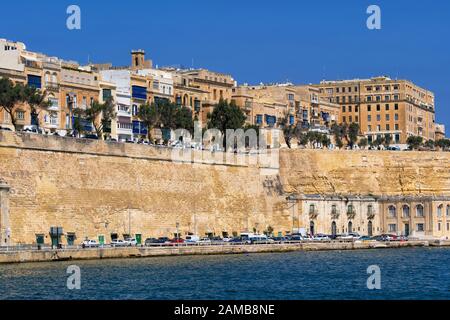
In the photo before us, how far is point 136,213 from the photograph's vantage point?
66875 millimetres

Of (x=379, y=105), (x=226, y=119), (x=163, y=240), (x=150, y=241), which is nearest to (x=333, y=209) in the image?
(x=226, y=119)

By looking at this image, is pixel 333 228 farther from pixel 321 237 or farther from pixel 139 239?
pixel 139 239

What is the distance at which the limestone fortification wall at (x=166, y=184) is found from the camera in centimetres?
6084

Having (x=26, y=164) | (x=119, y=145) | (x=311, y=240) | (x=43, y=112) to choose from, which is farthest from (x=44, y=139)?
(x=311, y=240)

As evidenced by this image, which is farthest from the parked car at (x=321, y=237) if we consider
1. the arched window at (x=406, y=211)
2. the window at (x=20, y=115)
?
the window at (x=20, y=115)

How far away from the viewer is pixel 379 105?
393ft

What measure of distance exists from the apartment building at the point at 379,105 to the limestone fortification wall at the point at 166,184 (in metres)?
27.7

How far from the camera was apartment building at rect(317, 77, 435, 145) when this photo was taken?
119062 mm

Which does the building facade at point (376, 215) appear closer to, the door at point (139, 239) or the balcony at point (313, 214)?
the balcony at point (313, 214)

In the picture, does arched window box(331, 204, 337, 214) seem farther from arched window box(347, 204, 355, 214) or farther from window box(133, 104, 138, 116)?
window box(133, 104, 138, 116)

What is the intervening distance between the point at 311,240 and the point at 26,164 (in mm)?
21013

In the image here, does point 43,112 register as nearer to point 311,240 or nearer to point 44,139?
point 44,139

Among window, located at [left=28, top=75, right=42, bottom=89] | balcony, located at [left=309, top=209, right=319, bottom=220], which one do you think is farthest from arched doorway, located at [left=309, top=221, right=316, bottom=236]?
window, located at [left=28, top=75, right=42, bottom=89]

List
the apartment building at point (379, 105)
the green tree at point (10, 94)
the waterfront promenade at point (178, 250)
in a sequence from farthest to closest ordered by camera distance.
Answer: the apartment building at point (379, 105), the green tree at point (10, 94), the waterfront promenade at point (178, 250)
